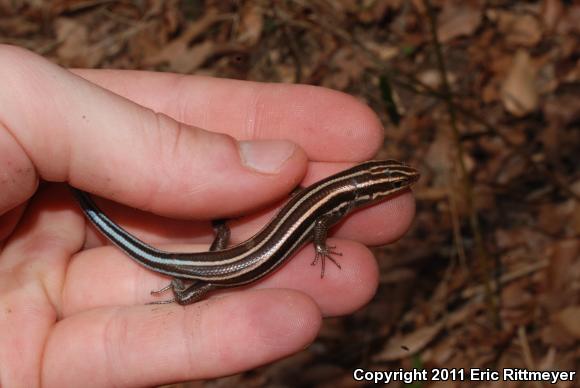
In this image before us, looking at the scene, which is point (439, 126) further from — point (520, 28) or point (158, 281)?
point (158, 281)

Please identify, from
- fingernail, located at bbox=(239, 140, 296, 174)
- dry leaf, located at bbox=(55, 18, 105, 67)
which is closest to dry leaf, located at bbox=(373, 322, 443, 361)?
fingernail, located at bbox=(239, 140, 296, 174)

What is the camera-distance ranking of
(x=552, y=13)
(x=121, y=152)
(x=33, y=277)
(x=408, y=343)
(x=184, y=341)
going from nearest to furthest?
1. (x=121, y=152)
2. (x=184, y=341)
3. (x=33, y=277)
4. (x=408, y=343)
5. (x=552, y=13)

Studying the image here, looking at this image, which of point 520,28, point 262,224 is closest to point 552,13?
point 520,28

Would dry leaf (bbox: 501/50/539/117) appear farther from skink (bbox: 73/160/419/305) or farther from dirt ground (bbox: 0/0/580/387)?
skink (bbox: 73/160/419/305)

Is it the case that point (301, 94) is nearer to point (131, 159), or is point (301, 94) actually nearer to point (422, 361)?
point (131, 159)

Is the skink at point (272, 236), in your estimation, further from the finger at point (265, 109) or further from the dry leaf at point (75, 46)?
the dry leaf at point (75, 46)

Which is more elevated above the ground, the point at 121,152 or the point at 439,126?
the point at 439,126

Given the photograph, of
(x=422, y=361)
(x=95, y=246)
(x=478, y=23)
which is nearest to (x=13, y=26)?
(x=95, y=246)

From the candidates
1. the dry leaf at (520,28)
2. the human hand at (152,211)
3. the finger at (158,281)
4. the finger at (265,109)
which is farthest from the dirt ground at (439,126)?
→ the finger at (158,281)
